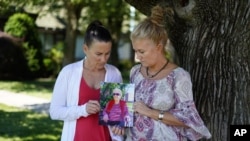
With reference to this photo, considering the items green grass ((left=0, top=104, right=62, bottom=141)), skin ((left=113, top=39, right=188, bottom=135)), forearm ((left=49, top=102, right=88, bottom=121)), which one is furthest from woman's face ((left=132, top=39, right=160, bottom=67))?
green grass ((left=0, top=104, right=62, bottom=141))

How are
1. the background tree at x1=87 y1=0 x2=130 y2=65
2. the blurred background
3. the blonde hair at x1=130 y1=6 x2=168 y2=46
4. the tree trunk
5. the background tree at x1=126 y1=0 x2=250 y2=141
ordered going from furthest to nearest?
the tree trunk → the background tree at x1=87 y1=0 x2=130 y2=65 → the blurred background → the background tree at x1=126 y1=0 x2=250 y2=141 → the blonde hair at x1=130 y1=6 x2=168 y2=46

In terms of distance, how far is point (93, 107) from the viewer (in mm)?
3348

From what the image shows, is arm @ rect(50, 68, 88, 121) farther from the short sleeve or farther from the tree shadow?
the tree shadow

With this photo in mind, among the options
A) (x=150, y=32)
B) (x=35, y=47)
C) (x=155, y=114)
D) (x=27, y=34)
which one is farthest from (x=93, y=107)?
(x=35, y=47)

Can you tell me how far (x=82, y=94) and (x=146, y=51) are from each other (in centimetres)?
61

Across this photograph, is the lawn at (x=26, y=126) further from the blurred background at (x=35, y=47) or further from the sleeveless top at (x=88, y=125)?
the sleeveless top at (x=88, y=125)

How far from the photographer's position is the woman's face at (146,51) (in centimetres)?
328

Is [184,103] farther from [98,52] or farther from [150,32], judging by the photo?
[98,52]

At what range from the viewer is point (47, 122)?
1097 centimetres

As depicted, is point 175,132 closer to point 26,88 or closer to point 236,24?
point 236,24

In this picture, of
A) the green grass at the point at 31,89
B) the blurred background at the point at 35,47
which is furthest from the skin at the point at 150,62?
the green grass at the point at 31,89

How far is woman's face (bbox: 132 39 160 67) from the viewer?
10.8ft

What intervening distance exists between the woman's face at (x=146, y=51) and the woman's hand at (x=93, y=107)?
46 cm

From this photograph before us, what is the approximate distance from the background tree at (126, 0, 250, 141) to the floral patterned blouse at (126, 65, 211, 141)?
1097 mm
